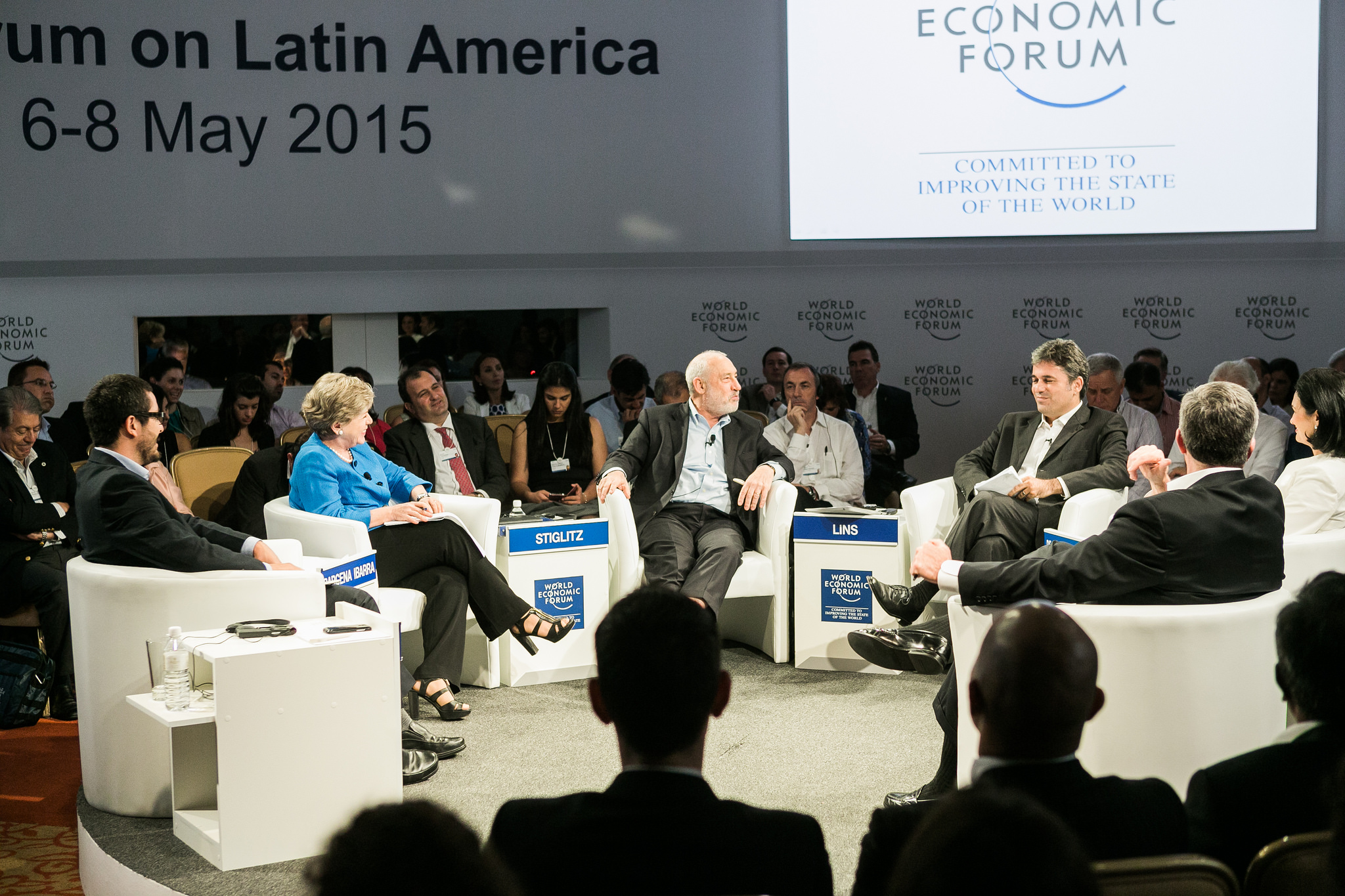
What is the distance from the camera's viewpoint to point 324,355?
25.0ft

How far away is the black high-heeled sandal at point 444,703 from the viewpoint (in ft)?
13.7

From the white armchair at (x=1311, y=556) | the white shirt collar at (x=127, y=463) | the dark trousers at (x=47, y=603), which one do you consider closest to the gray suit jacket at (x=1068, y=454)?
the white armchair at (x=1311, y=556)

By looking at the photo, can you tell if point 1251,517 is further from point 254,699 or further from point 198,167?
point 198,167

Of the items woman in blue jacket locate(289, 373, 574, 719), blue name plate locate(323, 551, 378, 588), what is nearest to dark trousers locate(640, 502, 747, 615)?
woman in blue jacket locate(289, 373, 574, 719)

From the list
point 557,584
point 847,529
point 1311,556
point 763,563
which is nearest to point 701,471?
point 763,563

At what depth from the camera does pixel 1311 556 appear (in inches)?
130

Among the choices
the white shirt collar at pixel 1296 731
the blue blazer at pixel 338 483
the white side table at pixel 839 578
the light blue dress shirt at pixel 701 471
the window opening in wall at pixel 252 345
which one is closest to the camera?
the white shirt collar at pixel 1296 731

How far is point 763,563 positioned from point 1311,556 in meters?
2.11

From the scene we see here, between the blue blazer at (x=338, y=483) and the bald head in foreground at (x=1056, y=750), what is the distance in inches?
118

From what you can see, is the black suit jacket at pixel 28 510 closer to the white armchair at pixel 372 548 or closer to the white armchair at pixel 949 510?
the white armchair at pixel 372 548

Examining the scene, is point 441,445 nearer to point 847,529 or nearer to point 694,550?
point 694,550

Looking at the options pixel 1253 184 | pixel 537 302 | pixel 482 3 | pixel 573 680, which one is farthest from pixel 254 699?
pixel 1253 184

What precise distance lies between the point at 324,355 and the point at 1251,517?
6.03 metres

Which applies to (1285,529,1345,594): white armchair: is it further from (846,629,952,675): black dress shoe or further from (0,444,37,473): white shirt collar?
(0,444,37,473): white shirt collar
